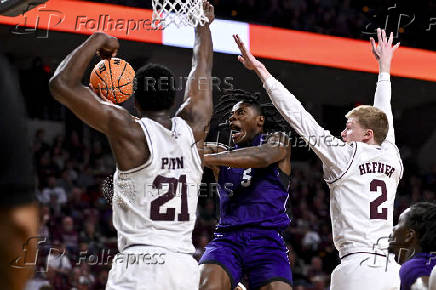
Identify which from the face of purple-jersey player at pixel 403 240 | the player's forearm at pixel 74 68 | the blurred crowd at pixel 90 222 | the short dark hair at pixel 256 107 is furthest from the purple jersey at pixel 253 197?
the blurred crowd at pixel 90 222

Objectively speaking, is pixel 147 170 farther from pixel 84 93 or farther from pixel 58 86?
pixel 58 86

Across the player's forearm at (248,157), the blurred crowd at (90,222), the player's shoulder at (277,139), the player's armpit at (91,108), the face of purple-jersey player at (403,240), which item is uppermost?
the player's armpit at (91,108)

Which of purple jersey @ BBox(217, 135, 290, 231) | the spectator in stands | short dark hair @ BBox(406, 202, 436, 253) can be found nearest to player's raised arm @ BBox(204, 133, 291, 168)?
purple jersey @ BBox(217, 135, 290, 231)

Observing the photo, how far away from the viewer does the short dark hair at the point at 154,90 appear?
3432 millimetres

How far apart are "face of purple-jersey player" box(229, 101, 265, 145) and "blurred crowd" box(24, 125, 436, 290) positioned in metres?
3.26

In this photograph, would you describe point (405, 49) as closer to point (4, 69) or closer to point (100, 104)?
point (100, 104)

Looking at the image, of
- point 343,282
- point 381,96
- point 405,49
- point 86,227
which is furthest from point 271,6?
point 343,282

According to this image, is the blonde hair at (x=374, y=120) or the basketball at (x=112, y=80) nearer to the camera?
the basketball at (x=112, y=80)

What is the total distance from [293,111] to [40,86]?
8.53 metres

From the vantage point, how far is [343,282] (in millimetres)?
4566

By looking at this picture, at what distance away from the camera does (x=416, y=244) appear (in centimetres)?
393

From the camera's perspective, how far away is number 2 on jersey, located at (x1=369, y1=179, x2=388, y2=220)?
15.3ft

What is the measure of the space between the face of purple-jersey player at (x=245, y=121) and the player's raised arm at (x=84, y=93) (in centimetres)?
199

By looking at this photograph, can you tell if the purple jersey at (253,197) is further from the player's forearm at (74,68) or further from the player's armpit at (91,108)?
the player's forearm at (74,68)
